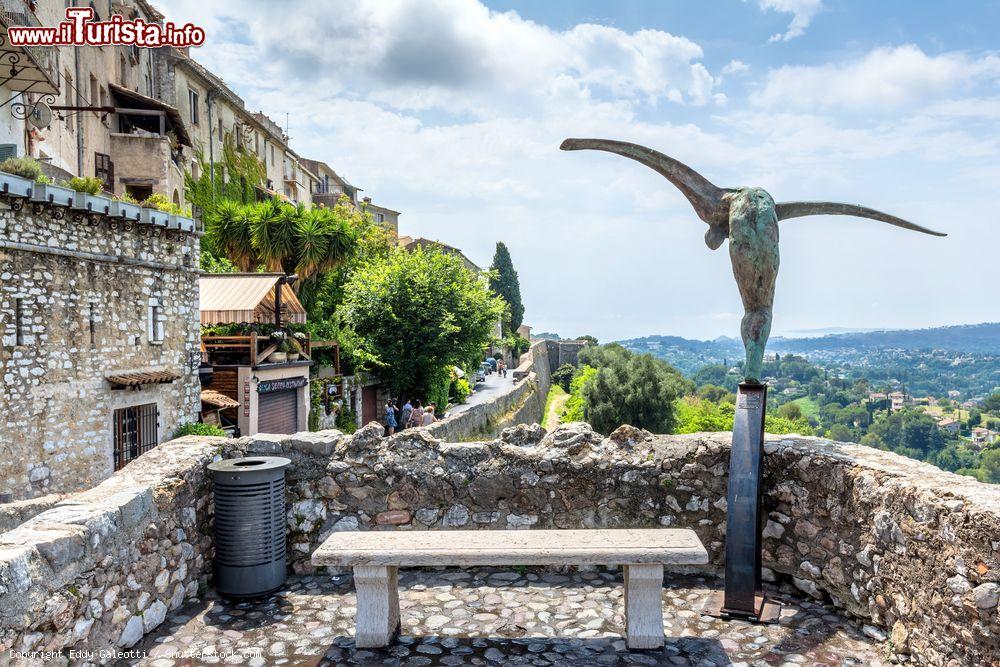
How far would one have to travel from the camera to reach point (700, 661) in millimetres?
4477

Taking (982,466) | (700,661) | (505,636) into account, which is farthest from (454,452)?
(982,466)

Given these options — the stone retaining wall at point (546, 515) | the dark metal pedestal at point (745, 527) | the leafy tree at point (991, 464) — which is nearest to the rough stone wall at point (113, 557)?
the stone retaining wall at point (546, 515)

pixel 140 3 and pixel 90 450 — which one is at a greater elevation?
pixel 140 3

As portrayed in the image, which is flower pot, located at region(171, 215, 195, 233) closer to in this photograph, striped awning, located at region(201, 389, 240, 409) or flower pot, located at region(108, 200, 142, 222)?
flower pot, located at region(108, 200, 142, 222)

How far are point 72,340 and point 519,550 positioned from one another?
1158cm

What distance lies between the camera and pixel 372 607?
478cm

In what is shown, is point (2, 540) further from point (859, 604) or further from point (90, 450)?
point (90, 450)

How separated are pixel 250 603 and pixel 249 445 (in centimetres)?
141

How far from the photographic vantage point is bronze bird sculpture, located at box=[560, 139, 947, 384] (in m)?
5.49

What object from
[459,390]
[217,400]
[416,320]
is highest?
[416,320]

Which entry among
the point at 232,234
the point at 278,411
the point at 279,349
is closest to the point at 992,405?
the point at 232,234

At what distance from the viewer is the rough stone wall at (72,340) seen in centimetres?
1180

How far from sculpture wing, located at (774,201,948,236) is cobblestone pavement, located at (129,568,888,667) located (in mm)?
3032

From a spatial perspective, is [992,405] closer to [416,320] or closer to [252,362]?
[416,320]
